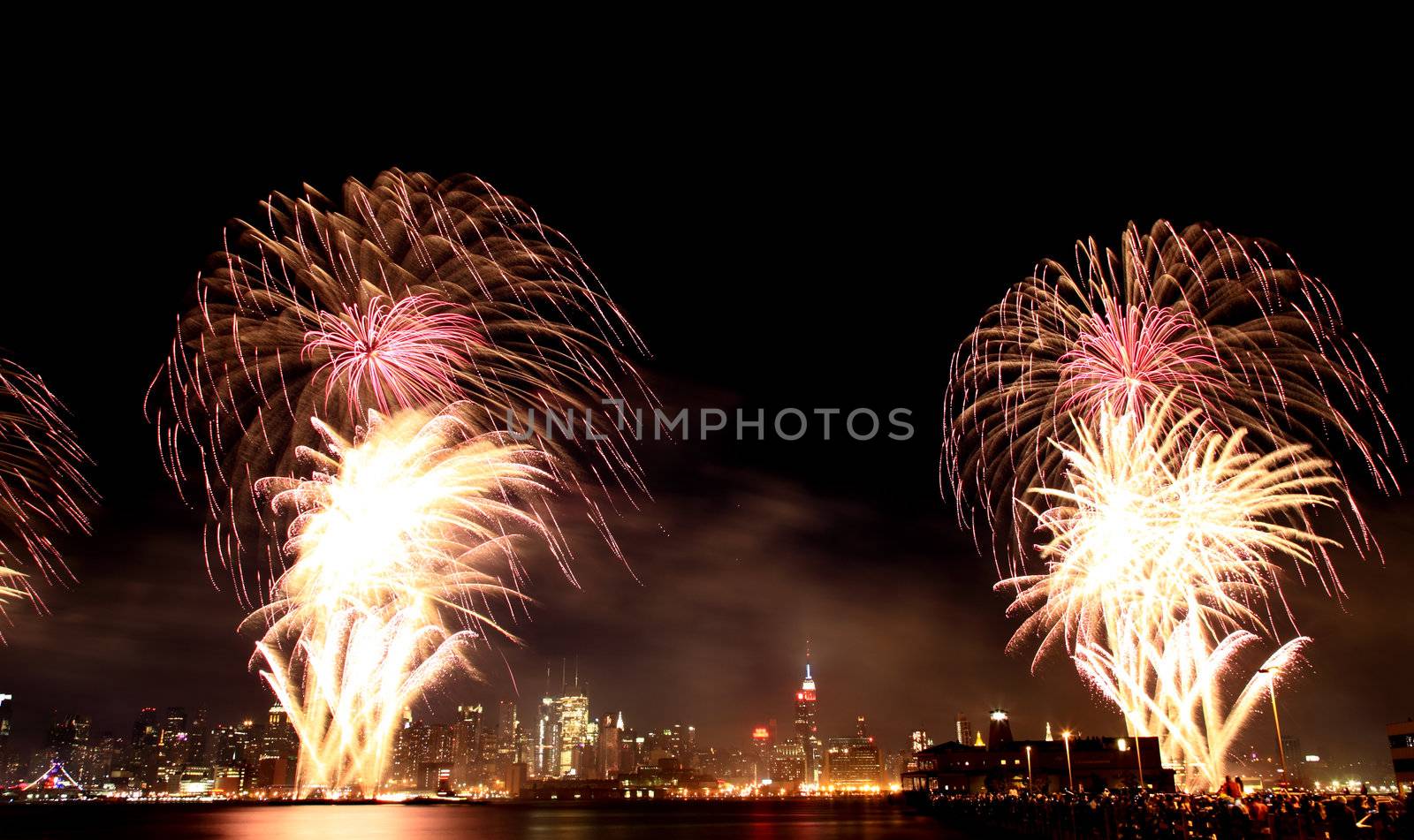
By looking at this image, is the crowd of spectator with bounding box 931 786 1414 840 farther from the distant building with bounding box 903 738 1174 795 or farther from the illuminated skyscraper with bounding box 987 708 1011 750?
the illuminated skyscraper with bounding box 987 708 1011 750

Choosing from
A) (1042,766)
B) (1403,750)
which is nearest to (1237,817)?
(1403,750)

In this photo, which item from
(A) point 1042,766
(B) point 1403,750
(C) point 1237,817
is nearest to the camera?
(C) point 1237,817

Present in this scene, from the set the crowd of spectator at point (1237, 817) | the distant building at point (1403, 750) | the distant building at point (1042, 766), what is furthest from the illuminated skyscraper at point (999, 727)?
the crowd of spectator at point (1237, 817)

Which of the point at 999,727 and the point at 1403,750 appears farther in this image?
the point at 999,727

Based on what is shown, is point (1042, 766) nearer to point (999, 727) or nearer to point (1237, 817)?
point (999, 727)

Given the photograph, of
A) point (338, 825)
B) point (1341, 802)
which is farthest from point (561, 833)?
point (1341, 802)

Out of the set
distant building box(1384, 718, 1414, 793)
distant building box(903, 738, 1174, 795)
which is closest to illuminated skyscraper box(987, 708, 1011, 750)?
distant building box(903, 738, 1174, 795)

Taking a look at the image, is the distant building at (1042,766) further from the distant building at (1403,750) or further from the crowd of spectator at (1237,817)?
the crowd of spectator at (1237,817)

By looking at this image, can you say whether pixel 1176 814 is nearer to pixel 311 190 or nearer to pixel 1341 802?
pixel 1341 802
